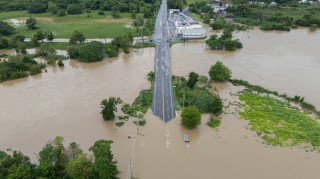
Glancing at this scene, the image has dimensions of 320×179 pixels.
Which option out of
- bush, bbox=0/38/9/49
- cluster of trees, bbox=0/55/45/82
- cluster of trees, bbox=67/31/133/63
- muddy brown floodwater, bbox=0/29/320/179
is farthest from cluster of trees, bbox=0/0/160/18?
cluster of trees, bbox=0/55/45/82

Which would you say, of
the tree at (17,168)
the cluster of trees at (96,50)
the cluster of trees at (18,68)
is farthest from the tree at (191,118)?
the cluster of trees at (18,68)

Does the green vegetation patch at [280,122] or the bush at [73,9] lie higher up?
the bush at [73,9]

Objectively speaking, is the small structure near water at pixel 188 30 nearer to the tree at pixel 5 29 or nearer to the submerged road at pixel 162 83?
the submerged road at pixel 162 83

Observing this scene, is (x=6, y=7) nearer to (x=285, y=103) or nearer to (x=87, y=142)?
(x=87, y=142)

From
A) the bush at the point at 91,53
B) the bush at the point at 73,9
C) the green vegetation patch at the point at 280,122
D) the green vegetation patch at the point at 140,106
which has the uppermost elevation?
the bush at the point at 73,9

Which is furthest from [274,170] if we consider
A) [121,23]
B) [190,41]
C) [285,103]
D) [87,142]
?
[121,23]

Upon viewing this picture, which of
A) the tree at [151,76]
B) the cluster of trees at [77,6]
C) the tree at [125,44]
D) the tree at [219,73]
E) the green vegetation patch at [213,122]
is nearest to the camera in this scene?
the green vegetation patch at [213,122]

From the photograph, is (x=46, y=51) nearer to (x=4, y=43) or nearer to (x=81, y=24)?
(x=4, y=43)
